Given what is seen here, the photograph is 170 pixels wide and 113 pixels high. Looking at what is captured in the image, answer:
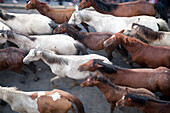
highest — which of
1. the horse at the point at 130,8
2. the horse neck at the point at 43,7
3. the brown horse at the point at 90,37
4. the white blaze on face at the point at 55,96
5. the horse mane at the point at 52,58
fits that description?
the horse at the point at 130,8

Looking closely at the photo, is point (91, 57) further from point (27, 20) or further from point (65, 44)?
point (27, 20)

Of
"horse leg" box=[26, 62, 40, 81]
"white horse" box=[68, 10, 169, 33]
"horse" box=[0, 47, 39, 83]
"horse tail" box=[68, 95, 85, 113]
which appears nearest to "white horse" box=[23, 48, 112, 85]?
"horse" box=[0, 47, 39, 83]

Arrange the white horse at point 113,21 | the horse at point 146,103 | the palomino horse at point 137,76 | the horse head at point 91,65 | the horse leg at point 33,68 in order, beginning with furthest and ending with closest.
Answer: the white horse at point 113,21 < the horse leg at point 33,68 < the horse head at point 91,65 < the palomino horse at point 137,76 < the horse at point 146,103

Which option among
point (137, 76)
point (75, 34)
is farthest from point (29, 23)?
point (137, 76)

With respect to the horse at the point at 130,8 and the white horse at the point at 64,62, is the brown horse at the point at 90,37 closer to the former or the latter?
the white horse at the point at 64,62

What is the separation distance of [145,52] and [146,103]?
165 centimetres

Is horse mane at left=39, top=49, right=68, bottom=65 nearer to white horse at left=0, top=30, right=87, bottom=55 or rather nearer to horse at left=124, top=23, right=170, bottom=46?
white horse at left=0, top=30, right=87, bottom=55

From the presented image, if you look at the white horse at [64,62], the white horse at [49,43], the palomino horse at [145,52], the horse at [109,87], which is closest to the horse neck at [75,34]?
the white horse at [49,43]

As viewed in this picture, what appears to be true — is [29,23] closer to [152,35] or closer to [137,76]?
[152,35]

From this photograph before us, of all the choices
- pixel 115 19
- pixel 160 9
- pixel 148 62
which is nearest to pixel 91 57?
pixel 148 62

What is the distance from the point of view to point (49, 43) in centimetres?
520

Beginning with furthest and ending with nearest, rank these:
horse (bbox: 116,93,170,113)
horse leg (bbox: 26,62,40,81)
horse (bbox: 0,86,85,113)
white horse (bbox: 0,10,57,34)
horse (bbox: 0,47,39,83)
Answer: white horse (bbox: 0,10,57,34) < horse leg (bbox: 26,62,40,81) < horse (bbox: 0,47,39,83) < horse (bbox: 0,86,85,113) < horse (bbox: 116,93,170,113)

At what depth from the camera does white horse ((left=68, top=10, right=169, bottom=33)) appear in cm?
577

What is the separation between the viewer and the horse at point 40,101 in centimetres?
339
